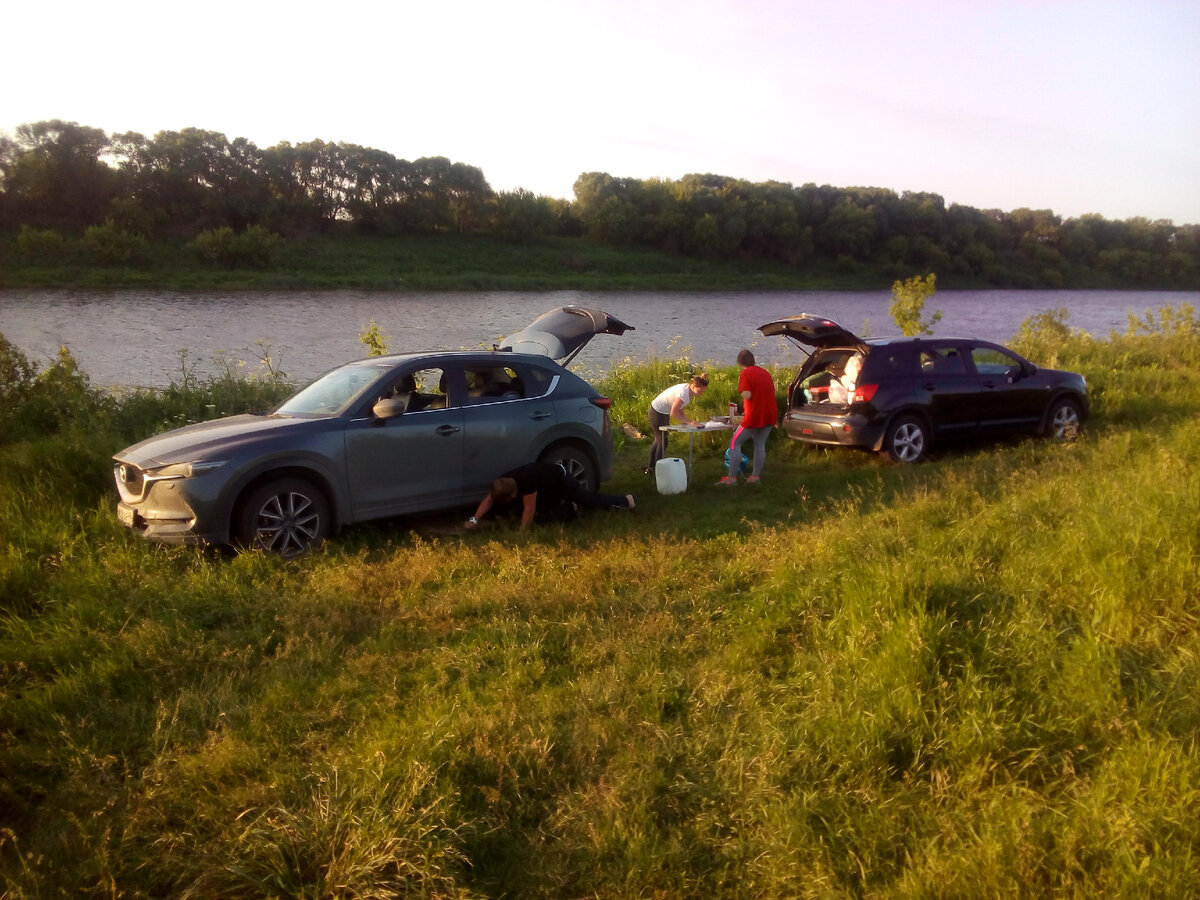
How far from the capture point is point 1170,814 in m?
2.97

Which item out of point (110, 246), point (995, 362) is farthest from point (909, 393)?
point (110, 246)

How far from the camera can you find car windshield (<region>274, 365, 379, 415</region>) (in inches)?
296

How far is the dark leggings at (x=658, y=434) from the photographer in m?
10.2

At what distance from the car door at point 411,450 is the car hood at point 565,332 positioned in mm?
2939

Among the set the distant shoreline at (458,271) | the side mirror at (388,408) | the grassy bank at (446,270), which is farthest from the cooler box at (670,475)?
the grassy bank at (446,270)

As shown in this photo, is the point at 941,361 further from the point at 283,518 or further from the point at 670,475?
the point at 283,518

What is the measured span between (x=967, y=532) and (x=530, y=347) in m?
6.49

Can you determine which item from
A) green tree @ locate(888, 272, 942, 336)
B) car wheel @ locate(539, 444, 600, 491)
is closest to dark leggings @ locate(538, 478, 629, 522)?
car wheel @ locate(539, 444, 600, 491)

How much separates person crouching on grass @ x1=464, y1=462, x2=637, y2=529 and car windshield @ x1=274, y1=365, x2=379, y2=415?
146 centimetres

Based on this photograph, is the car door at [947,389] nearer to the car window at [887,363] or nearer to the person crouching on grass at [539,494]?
the car window at [887,363]

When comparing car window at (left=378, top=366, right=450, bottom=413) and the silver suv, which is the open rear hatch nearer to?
the silver suv

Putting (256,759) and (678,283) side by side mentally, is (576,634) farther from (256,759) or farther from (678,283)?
(678,283)

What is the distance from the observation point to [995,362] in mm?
12070

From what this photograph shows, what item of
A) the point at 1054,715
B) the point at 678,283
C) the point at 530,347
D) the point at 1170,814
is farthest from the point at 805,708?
the point at 678,283
